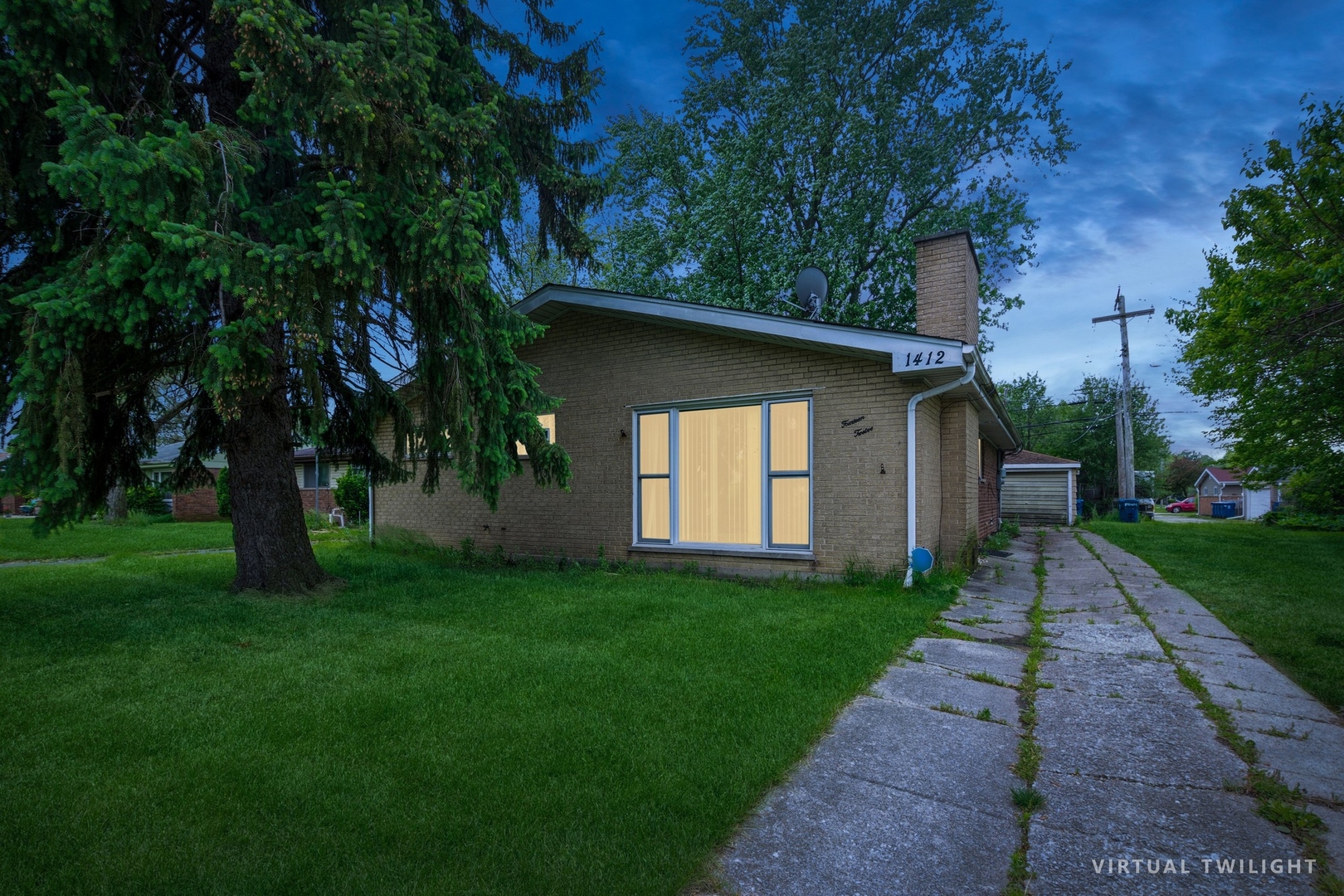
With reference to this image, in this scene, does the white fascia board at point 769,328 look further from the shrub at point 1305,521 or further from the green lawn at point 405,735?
the shrub at point 1305,521

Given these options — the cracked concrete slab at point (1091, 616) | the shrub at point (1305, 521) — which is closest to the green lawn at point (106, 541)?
the cracked concrete slab at point (1091, 616)

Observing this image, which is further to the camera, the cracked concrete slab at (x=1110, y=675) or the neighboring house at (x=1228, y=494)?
the neighboring house at (x=1228, y=494)

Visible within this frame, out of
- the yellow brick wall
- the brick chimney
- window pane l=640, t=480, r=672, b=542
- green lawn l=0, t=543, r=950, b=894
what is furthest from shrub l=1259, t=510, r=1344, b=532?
green lawn l=0, t=543, r=950, b=894

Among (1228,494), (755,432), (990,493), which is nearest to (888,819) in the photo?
(755,432)

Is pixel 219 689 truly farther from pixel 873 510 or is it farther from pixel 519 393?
pixel 873 510

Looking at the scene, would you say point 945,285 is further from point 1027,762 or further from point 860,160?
point 860,160

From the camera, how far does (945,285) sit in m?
8.29

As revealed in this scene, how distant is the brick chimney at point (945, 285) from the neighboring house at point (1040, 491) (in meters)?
16.7

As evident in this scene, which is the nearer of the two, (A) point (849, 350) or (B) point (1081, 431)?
(A) point (849, 350)

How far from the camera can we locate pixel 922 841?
2279mm

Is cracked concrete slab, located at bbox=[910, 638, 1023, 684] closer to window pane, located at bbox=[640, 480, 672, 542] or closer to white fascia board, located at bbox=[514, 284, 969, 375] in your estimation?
white fascia board, located at bbox=[514, 284, 969, 375]

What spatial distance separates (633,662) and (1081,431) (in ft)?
130

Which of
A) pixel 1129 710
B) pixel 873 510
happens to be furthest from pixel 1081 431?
pixel 1129 710

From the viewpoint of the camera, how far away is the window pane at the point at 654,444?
28.3 feet
